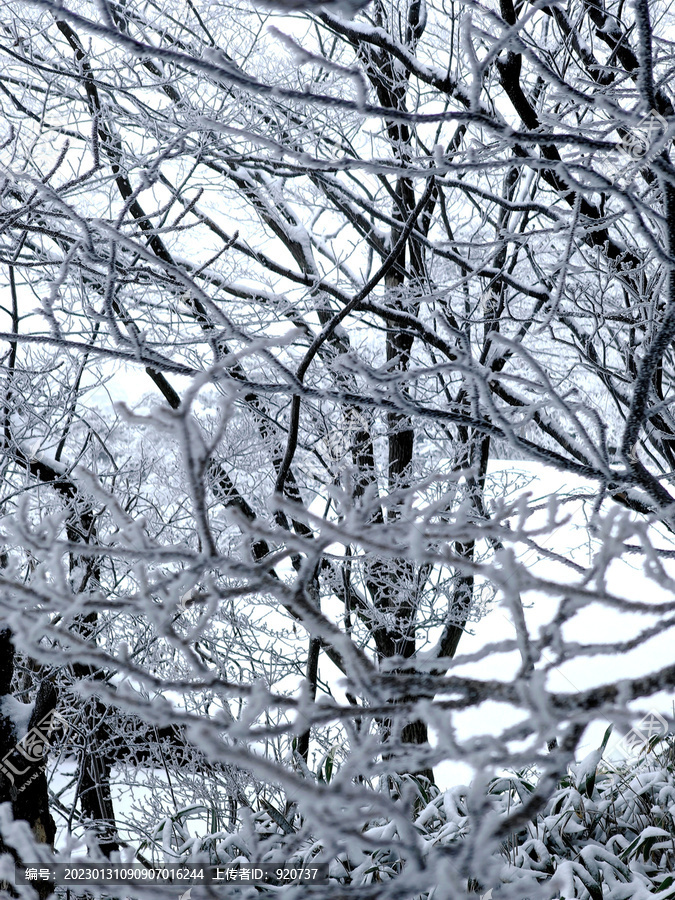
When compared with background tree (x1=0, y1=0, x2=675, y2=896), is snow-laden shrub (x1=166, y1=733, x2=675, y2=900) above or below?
below

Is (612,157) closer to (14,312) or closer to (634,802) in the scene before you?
(634,802)

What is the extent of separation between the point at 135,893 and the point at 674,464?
4649 mm

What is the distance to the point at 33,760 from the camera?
10.3ft

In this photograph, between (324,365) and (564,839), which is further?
(324,365)

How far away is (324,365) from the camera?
5.17m

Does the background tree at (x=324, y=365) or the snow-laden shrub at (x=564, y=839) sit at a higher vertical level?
the background tree at (x=324, y=365)

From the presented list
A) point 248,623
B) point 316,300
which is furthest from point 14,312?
point 248,623

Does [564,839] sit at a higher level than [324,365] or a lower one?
lower

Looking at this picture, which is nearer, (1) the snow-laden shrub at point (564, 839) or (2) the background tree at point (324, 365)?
(2) the background tree at point (324, 365)

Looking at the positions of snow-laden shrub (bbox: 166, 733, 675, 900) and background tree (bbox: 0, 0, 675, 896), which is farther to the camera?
snow-laden shrub (bbox: 166, 733, 675, 900)

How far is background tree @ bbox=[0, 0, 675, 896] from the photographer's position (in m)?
0.92

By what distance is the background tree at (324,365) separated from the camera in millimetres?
924

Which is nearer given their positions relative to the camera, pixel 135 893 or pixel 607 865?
pixel 135 893

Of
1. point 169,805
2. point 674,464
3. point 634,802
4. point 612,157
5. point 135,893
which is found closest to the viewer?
point 135,893
